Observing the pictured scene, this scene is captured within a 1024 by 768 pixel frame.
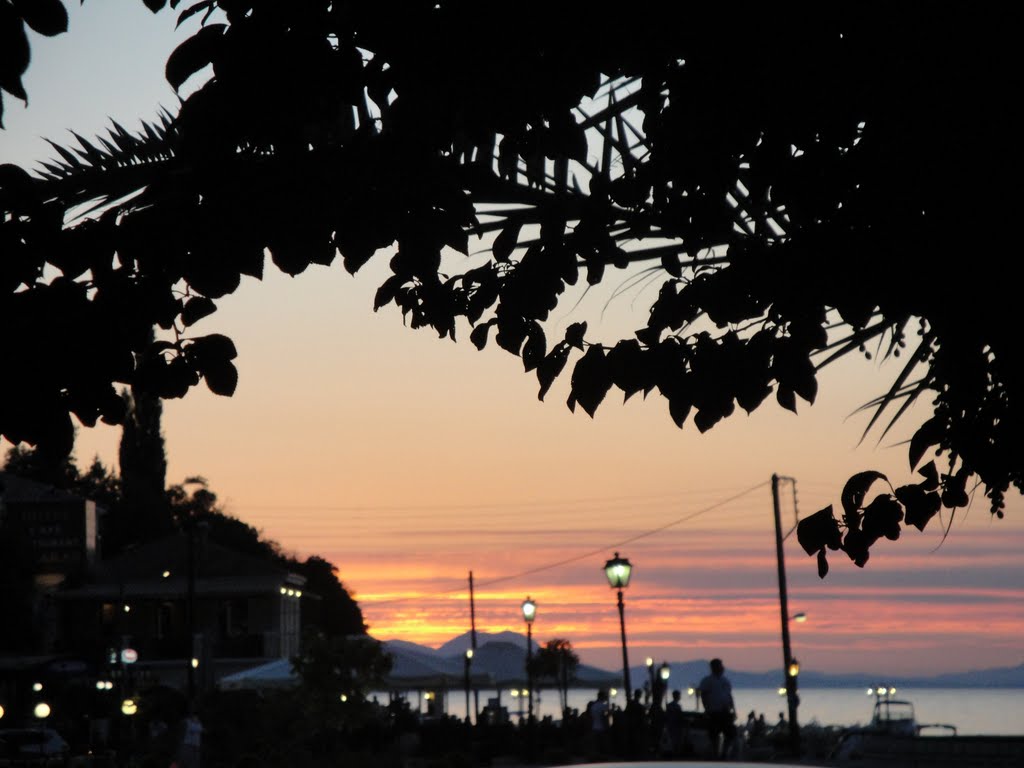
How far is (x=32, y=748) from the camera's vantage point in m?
35.8

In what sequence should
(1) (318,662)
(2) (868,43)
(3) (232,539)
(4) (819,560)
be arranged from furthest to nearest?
Result: 1. (3) (232,539)
2. (1) (318,662)
3. (4) (819,560)
4. (2) (868,43)

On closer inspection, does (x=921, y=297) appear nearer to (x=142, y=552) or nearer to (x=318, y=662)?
(x=318, y=662)

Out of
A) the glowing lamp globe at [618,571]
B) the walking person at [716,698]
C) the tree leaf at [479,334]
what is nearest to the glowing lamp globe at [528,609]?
the glowing lamp globe at [618,571]

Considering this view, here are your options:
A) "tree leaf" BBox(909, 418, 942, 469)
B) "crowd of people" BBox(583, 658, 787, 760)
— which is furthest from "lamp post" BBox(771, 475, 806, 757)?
"tree leaf" BBox(909, 418, 942, 469)

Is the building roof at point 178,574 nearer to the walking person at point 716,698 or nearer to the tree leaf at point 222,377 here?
the walking person at point 716,698

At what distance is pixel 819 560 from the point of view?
4754 millimetres

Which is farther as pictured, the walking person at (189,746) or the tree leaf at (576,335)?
the walking person at (189,746)

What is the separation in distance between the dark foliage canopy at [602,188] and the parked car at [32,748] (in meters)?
25.1

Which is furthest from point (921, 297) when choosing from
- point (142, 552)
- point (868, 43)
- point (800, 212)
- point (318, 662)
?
point (142, 552)

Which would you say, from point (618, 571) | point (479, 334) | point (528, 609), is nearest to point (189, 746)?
point (618, 571)

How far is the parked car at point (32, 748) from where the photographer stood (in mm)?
29016

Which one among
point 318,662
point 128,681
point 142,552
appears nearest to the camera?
point 318,662

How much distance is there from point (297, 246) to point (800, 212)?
1546mm

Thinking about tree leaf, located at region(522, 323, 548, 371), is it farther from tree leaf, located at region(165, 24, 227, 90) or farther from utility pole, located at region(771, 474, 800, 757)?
utility pole, located at region(771, 474, 800, 757)
